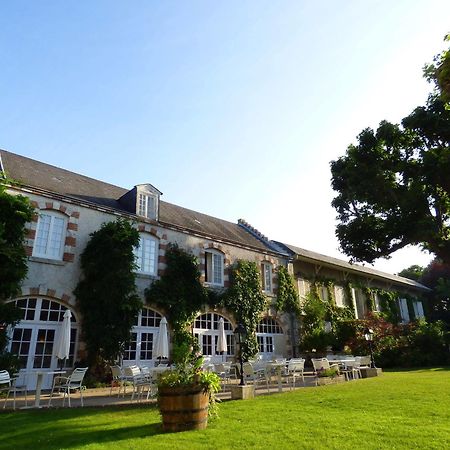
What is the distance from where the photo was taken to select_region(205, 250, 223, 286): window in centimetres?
1725

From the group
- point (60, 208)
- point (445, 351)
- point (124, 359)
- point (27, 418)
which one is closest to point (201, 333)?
point (124, 359)

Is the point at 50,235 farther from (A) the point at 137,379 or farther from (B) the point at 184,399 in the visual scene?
(B) the point at 184,399

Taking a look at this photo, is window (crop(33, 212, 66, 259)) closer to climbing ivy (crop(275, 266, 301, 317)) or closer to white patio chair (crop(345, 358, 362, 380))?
white patio chair (crop(345, 358, 362, 380))

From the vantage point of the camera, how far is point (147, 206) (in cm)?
1580

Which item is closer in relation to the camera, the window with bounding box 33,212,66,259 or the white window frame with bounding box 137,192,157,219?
the window with bounding box 33,212,66,259

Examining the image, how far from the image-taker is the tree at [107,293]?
40.1 ft

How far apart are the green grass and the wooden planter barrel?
22cm

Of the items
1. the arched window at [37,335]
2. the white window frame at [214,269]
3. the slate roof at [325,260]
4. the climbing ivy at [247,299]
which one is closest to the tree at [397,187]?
the slate roof at [325,260]

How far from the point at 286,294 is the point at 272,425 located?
14.2m

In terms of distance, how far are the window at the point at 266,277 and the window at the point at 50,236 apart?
34.3ft

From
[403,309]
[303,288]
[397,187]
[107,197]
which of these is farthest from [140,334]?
[403,309]

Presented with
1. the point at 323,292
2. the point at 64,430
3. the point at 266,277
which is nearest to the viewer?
the point at 64,430

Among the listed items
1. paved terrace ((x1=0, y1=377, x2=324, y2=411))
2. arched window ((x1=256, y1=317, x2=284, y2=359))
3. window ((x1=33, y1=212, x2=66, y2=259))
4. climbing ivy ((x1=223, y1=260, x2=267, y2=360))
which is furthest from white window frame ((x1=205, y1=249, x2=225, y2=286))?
window ((x1=33, y1=212, x2=66, y2=259))

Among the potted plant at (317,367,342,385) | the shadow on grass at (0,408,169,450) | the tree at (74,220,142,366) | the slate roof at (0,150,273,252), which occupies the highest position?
the slate roof at (0,150,273,252)
